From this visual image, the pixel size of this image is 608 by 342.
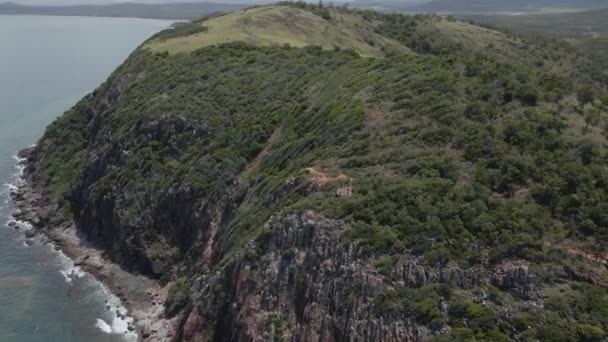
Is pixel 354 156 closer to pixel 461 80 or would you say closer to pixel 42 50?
pixel 461 80

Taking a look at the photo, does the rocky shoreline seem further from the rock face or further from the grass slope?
the grass slope

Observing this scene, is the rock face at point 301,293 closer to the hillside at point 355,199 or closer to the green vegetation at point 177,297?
the hillside at point 355,199

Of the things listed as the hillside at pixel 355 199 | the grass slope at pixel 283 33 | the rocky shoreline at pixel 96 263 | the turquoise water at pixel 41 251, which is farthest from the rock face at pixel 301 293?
the grass slope at pixel 283 33

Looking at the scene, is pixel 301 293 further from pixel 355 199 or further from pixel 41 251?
pixel 41 251

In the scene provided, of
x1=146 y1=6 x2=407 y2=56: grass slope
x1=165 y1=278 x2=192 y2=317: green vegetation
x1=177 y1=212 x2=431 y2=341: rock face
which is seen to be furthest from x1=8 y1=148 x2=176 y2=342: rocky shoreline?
x1=146 y1=6 x2=407 y2=56: grass slope

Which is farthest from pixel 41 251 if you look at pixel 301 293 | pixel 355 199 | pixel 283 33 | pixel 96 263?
pixel 283 33

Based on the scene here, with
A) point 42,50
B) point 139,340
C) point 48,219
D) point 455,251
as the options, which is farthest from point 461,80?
point 42,50
